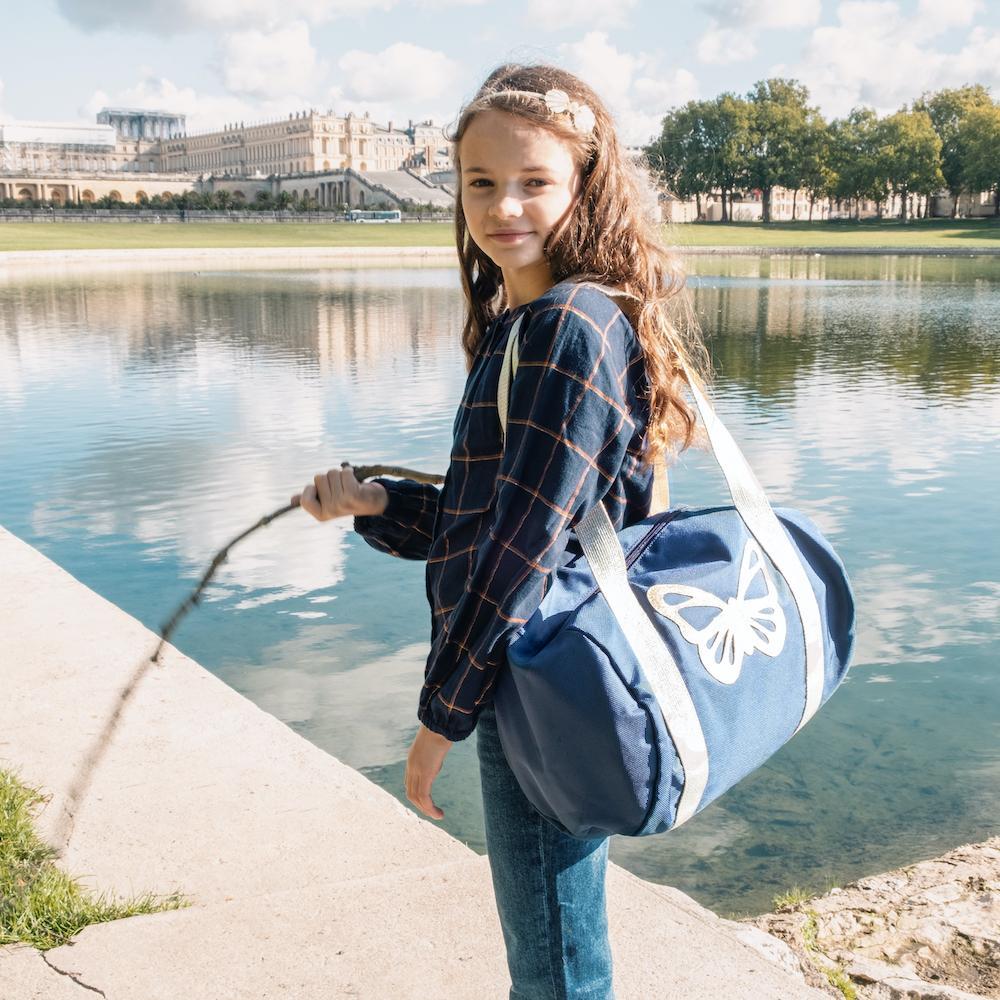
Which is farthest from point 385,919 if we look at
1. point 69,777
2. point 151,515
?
point 151,515

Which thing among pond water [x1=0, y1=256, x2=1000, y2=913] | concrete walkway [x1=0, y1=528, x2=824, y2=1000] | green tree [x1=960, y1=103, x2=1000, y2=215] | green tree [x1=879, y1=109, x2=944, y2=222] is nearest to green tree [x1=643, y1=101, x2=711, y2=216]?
green tree [x1=879, y1=109, x2=944, y2=222]

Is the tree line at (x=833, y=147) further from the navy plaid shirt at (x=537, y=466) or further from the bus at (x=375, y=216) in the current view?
the navy plaid shirt at (x=537, y=466)

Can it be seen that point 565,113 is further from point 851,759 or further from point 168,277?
point 168,277

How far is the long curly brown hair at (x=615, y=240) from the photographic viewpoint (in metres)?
1.67

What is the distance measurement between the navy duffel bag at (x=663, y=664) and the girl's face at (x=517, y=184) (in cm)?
25

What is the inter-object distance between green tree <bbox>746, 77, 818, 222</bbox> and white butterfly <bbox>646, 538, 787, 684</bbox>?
89015mm

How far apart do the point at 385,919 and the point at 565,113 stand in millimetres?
1686

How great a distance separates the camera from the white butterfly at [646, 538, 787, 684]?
1.54 m

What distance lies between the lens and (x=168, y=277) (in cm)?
3594

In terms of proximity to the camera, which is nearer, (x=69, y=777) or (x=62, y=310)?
(x=69, y=777)

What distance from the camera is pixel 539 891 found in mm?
1659

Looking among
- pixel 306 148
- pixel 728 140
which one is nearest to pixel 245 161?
pixel 306 148

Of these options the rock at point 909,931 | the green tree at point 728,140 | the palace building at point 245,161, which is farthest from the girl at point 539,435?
the palace building at point 245,161

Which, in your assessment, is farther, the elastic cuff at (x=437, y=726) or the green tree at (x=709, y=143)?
the green tree at (x=709, y=143)
